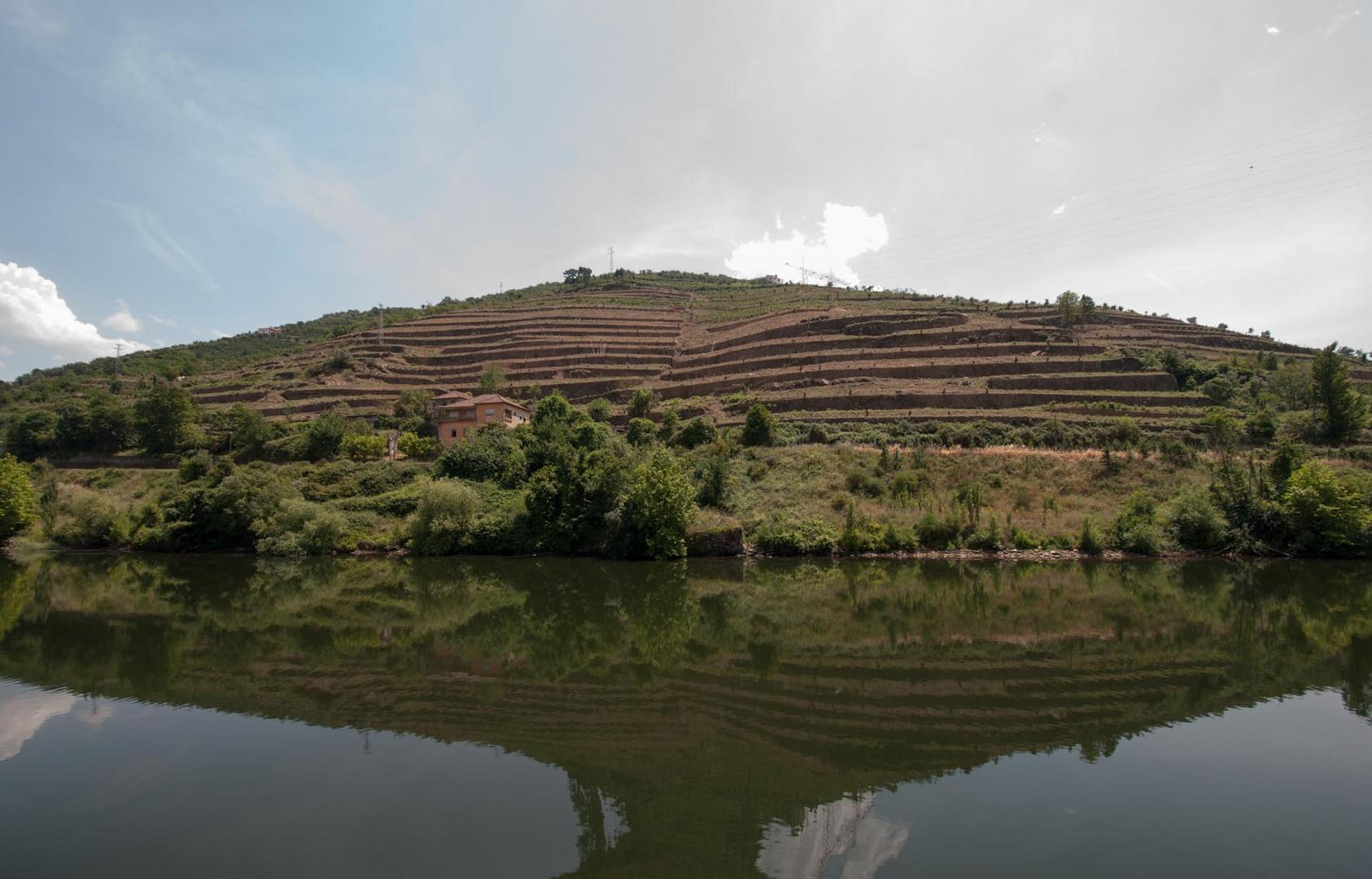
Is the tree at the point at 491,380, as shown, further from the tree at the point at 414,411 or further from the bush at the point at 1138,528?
the bush at the point at 1138,528

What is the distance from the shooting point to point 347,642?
51.1ft

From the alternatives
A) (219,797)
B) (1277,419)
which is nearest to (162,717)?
(219,797)

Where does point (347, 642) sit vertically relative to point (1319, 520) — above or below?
below

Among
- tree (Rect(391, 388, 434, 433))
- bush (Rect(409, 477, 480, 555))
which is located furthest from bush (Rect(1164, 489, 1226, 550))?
tree (Rect(391, 388, 434, 433))

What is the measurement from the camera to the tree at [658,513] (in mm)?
30438

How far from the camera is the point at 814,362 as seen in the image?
2089 inches

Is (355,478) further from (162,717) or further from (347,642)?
(162,717)

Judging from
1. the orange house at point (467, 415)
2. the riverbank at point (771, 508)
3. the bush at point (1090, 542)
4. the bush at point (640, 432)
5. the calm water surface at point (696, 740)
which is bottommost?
the calm water surface at point (696, 740)

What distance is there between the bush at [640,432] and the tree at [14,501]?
35.5m

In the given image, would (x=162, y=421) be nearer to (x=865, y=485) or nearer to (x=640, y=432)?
(x=640, y=432)

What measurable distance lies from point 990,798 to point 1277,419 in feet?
146

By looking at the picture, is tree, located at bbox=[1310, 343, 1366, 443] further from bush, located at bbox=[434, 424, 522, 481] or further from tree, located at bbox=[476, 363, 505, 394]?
tree, located at bbox=[476, 363, 505, 394]

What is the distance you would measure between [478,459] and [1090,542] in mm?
33838


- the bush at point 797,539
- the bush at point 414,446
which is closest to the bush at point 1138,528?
the bush at point 797,539
